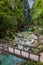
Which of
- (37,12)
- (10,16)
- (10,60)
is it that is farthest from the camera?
(37,12)

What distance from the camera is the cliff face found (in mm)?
12371

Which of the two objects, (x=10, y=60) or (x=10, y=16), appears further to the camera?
(x=10, y=16)

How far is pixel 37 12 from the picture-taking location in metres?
12.6

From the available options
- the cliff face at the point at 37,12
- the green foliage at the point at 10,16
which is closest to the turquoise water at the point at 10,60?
the green foliage at the point at 10,16

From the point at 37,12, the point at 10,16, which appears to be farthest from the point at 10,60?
the point at 37,12

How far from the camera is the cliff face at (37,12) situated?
40.6 feet

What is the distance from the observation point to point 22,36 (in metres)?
11.2

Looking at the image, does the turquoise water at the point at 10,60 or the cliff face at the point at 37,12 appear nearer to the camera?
the turquoise water at the point at 10,60

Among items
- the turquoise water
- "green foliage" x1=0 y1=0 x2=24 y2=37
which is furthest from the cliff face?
the turquoise water

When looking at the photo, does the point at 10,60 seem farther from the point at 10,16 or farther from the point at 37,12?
the point at 37,12

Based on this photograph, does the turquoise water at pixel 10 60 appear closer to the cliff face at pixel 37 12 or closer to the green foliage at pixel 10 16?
the green foliage at pixel 10 16

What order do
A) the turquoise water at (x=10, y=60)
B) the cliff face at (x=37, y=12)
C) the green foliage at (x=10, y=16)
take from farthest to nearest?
1. the cliff face at (x=37, y=12)
2. the green foliage at (x=10, y=16)
3. the turquoise water at (x=10, y=60)

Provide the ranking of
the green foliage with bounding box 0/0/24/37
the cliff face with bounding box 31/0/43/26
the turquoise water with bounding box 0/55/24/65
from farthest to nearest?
the cliff face with bounding box 31/0/43/26 < the green foliage with bounding box 0/0/24/37 < the turquoise water with bounding box 0/55/24/65

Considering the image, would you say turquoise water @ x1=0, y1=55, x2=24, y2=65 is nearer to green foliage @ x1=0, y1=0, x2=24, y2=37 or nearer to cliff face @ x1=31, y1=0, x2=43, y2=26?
green foliage @ x1=0, y1=0, x2=24, y2=37
